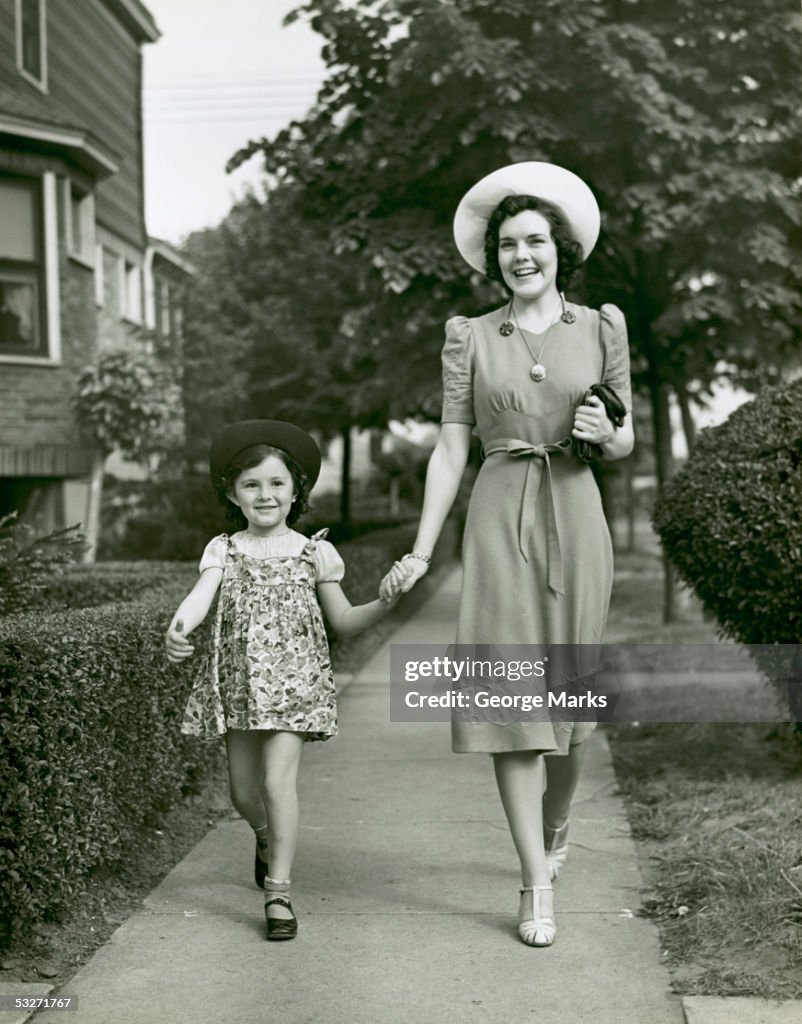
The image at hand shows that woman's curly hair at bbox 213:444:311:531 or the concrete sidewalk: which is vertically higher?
woman's curly hair at bbox 213:444:311:531

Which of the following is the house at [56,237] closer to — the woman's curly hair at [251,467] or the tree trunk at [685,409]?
the tree trunk at [685,409]

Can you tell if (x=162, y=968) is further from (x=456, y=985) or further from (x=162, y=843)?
(x=162, y=843)

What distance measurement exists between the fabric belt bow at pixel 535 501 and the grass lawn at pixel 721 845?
1001 mm

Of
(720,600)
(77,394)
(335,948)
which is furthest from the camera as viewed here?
(77,394)

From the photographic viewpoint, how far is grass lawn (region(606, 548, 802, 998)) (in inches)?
132

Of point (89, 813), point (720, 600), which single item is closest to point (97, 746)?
point (89, 813)

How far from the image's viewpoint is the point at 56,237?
1205 centimetres

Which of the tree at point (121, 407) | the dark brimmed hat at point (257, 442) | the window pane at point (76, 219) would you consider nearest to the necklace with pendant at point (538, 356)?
the dark brimmed hat at point (257, 442)

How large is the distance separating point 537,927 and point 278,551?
1.23 metres

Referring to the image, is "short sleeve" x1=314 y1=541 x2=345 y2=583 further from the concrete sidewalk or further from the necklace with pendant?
the concrete sidewalk

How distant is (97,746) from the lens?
146 inches

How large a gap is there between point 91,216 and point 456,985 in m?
10.8

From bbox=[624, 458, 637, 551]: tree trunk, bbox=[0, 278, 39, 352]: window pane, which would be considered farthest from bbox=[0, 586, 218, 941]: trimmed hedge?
bbox=[624, 458, 637, 551]: tree trunk

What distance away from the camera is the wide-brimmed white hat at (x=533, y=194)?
378 cm
